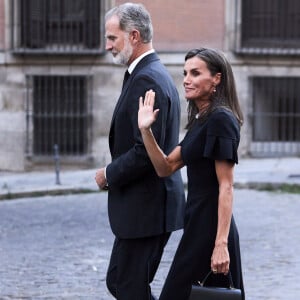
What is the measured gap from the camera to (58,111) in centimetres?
1538

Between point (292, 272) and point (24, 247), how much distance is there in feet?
8.61

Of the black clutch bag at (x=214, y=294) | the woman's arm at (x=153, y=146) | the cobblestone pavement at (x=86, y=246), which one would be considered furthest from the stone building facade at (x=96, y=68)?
the black clutch bag at (x=214, y=294)

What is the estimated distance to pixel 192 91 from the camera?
471 centimetres

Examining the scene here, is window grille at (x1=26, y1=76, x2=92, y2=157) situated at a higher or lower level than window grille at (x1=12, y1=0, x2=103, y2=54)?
lower

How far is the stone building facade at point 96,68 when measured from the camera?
1516cm

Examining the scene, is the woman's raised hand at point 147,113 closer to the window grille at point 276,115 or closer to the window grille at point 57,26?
the window grille at point 57,26

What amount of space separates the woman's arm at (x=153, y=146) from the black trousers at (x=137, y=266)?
0.41 meters

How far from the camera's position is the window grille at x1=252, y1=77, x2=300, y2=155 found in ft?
50.1

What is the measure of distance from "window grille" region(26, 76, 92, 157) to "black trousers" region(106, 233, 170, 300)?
407 inches

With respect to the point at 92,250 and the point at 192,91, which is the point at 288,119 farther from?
the point at 192,91

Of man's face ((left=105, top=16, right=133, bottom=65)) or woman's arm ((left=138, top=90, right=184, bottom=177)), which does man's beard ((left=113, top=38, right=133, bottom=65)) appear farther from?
woman's arm ((left=138, top=90, right=184, bottom=177))

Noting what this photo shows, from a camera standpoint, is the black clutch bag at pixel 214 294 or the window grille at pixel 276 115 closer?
the black clutch bag at pixel 214 294

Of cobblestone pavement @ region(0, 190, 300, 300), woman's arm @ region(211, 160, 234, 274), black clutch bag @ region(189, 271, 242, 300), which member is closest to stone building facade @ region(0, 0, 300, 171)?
cobblestone pavement @ region(0, 190, 300, 300)

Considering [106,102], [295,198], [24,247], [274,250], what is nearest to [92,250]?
[24,247]
